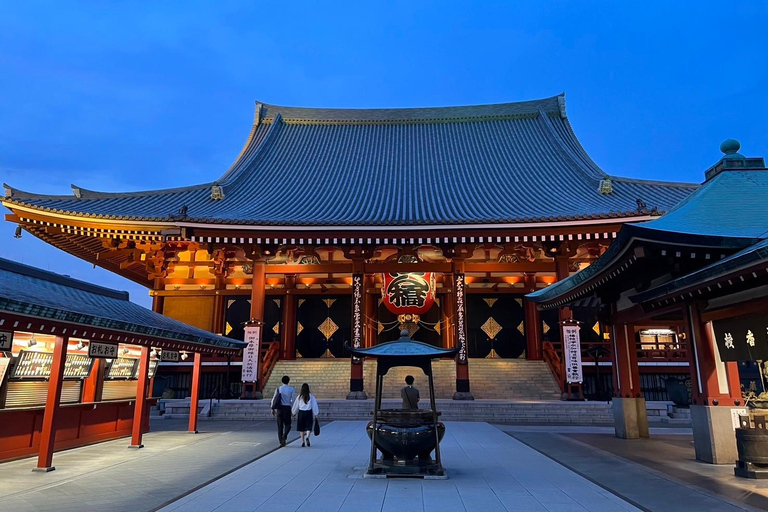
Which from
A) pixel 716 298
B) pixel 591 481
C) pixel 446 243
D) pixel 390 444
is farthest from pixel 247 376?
pixel 716 298

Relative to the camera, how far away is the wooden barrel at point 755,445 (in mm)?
7152

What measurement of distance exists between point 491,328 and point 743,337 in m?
15.0

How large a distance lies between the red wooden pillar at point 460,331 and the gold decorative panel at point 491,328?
196 inches

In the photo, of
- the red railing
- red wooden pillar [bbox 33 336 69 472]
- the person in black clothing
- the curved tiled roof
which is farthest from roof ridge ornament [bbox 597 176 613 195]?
red wooden pillar [bbox 33 336 69 472]

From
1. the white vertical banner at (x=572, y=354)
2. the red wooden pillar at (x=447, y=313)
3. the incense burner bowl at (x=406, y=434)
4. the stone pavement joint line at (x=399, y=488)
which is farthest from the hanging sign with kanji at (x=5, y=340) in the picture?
the red wooden pillar at (x=447, y=313)

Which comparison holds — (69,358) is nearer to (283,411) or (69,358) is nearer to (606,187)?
(283,411)

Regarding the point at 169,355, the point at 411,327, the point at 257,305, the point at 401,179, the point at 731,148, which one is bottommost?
the point at 169,355

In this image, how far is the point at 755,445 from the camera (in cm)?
718

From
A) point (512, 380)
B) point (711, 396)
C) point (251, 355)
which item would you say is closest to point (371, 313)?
point (251, 355)

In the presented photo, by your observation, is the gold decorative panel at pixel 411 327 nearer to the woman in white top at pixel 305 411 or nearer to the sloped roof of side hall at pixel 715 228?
the sloped roof of side hall at pixel 715 228

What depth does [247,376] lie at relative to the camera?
17078 millimetres

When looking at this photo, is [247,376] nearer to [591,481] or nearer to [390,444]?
[390,444]

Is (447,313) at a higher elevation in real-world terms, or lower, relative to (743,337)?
higher

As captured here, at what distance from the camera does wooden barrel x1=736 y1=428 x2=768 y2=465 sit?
715 centimetres
